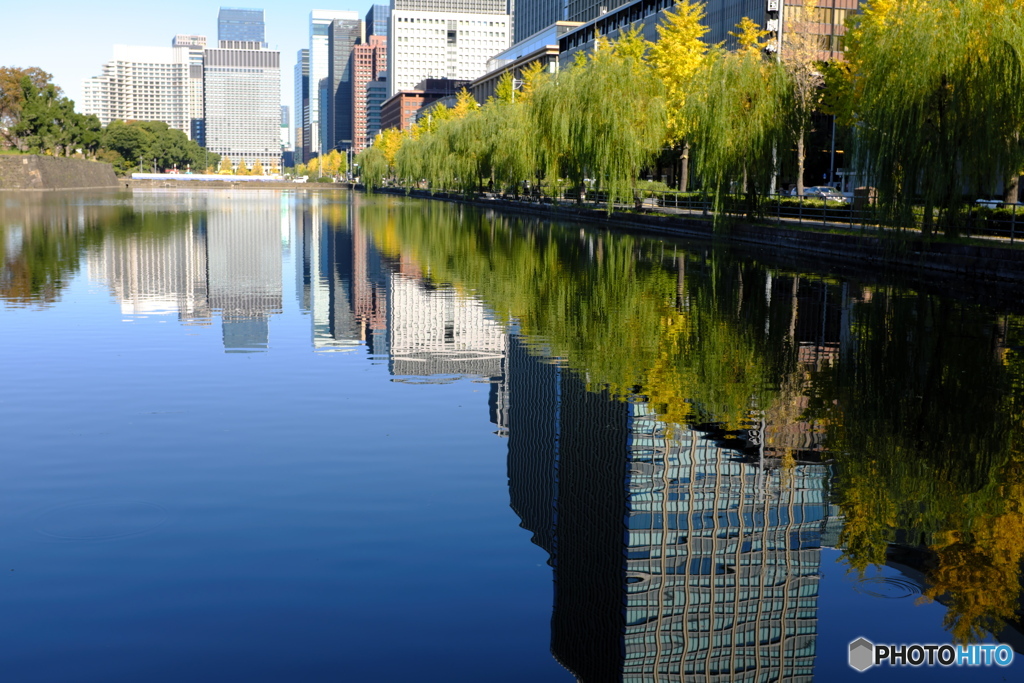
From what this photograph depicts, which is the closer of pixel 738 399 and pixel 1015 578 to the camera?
pixel 1015 578

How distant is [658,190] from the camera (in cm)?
5444

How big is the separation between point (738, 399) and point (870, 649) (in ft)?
20.4

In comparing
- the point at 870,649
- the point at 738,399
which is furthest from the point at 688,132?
the point at 870,649

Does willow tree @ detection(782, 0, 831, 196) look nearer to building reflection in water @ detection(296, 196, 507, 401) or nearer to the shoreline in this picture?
the shoreline

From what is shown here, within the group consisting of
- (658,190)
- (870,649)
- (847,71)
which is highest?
(847,71)

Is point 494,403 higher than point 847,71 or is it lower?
lower

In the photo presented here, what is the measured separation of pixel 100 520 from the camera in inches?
297

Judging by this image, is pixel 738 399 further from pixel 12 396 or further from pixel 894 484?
pixel 12 396

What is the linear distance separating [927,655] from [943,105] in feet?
76.7

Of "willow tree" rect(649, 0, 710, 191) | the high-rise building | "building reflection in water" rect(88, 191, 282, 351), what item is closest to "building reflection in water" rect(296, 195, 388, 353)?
"building reflection in water" rect(88, 191, 282, 351)

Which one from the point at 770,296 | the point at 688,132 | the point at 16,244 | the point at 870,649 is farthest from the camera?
the point at 688,132

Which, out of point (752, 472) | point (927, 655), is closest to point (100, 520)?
point (752, 472)

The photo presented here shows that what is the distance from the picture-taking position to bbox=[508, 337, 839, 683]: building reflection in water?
598 centimetres

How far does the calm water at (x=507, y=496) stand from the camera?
5.77 metres
